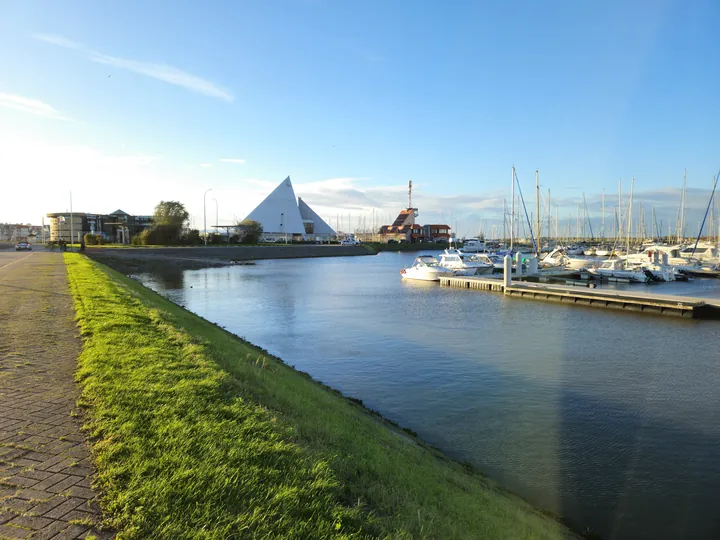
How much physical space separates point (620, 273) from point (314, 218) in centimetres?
13779

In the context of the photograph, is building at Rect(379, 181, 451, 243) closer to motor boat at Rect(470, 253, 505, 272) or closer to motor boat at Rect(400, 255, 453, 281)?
motor boat at Rect(470, 253, 505, 272)

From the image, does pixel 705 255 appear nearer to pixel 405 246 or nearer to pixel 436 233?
pixel 405 246

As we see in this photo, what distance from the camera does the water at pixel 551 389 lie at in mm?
8211

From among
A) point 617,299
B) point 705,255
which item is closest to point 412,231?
point 705,255

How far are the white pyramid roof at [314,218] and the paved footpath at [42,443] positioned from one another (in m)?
165

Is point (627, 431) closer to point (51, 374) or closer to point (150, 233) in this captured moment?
point (51, 374)

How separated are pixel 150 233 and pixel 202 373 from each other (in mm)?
86271

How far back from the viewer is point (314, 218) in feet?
576

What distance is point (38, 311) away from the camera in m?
13.5

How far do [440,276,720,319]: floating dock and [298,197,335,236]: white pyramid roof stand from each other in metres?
137

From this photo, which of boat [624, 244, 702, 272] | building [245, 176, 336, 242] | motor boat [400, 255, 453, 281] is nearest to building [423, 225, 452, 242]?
building [245, 176, 336, 242]

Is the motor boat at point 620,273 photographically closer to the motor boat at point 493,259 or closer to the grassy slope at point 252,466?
the motor boat at point 493,259

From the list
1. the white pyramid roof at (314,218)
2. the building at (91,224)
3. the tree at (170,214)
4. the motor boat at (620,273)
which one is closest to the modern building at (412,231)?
the white pyramid roof at (314,218)

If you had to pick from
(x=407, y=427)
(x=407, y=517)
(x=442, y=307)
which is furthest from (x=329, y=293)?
(x=407, y=517)
